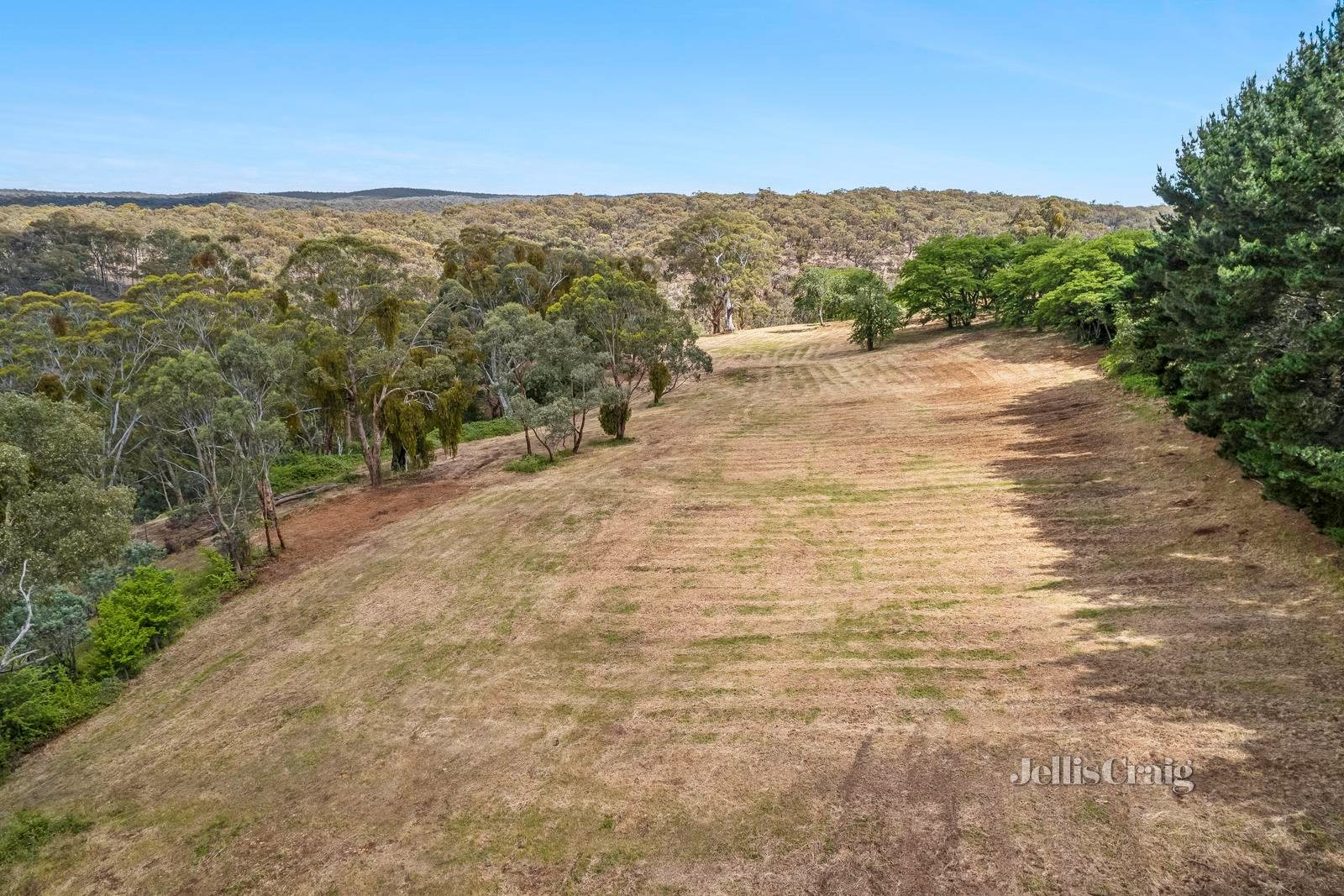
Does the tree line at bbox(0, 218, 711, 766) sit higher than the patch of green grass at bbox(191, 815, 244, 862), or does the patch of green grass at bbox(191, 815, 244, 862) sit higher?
the tree line at bbox(0, 218, 711, 766)

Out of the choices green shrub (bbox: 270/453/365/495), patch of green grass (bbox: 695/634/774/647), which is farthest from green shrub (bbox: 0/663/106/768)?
green shrub (bbox: 270/453/365/495)

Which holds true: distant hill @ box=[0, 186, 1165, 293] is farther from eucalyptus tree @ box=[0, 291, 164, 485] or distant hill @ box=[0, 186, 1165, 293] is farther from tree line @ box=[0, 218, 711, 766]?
eucalyptus tree @ box=[0, 291, 164, 485]

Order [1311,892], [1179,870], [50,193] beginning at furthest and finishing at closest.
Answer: [50,193], [1179,870], [1311,892]

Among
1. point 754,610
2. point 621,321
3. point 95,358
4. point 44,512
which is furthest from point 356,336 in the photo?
point 754,610

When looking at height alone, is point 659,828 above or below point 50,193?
below

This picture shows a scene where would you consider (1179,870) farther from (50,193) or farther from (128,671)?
(50,193)

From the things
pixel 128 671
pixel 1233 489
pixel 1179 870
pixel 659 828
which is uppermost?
pixel 1233 489

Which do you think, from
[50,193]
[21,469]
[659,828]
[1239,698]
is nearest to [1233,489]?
[1239,698]
